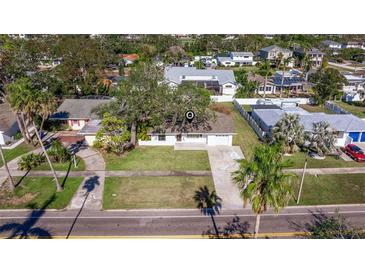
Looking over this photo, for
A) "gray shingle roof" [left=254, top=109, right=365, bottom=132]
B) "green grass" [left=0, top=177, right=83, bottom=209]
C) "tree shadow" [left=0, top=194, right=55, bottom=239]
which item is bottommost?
"tree shadow" [left=0, top=194, right=55, bottom=239]

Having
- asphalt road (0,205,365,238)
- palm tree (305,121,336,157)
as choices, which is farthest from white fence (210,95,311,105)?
asphalt road (0,205,365,238)

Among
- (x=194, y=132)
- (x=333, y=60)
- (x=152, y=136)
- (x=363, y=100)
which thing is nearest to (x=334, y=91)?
(x=363, y=100)

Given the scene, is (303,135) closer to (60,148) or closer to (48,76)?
(60,148)

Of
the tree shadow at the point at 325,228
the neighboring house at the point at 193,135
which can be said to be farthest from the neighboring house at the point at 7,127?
the tree shadow at the point at 325,228

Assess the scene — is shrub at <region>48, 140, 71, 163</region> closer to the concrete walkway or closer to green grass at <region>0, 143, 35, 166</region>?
the concrete walkway

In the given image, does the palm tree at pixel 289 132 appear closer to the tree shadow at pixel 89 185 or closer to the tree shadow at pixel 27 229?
the tree shadow at pixel 89 185

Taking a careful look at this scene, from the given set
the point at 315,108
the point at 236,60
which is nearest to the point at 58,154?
the point at 315,108
